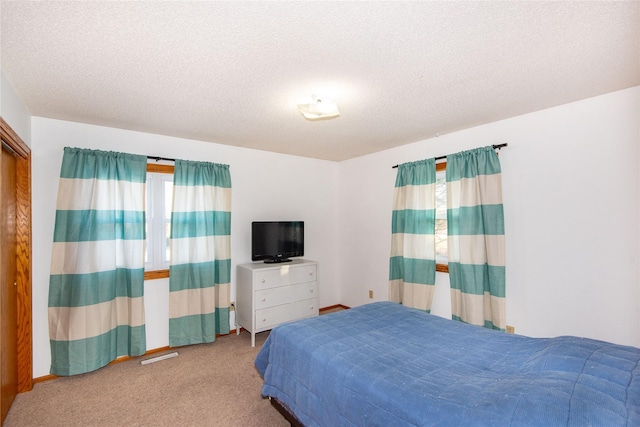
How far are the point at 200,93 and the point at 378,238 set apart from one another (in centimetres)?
296

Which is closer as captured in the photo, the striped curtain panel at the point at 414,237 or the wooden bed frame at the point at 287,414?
the wooden bed frame at the point at 287,414

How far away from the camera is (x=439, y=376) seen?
1527mm

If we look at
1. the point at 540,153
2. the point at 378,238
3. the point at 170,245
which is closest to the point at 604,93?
the point at 540,153

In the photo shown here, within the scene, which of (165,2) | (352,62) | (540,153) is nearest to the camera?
(165,2)

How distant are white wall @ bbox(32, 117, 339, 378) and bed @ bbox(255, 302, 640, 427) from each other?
1954 millimetres

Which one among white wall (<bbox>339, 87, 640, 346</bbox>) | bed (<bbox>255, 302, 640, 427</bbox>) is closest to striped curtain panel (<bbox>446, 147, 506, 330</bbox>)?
white wall (<bbox>339, 87, 640, 346</bbox>)

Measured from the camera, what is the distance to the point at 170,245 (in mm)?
3396

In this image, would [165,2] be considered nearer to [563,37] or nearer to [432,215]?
[563,37]

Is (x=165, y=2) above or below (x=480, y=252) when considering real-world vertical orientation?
above

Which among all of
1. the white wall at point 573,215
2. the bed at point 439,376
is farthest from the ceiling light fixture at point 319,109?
the white wall at point 573,215

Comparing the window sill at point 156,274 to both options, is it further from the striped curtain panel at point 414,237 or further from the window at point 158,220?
the striped curtain panel at point 414,237

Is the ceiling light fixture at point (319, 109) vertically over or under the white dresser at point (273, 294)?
over

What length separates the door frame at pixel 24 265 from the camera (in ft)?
8.52

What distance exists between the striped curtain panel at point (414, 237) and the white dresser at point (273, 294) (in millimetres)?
1082
